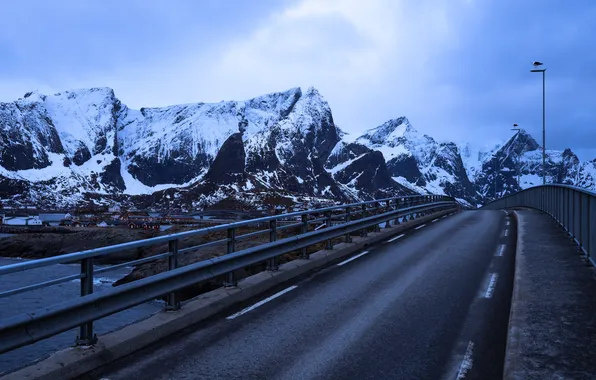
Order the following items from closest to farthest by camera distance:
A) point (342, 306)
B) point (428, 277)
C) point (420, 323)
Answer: point (420, 323) < point (342, 306) < point (428, 277)

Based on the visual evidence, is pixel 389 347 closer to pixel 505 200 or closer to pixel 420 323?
pixel 420 323

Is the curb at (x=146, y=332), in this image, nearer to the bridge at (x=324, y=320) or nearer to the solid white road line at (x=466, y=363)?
the bridge at (x=324, y=320)

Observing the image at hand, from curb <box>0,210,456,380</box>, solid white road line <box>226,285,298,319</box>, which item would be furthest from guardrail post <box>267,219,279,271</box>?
solid white road line <box>226,285,298,319</box>

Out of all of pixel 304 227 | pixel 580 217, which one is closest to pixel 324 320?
pixel 304 227

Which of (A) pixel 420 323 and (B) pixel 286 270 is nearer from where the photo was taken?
(A) pixel 420 323

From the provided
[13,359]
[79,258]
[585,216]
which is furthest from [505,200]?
[79,258]

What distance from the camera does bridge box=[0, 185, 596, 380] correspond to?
5504 millimetres

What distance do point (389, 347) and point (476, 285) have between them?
4.19m

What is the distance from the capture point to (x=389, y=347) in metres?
6.46

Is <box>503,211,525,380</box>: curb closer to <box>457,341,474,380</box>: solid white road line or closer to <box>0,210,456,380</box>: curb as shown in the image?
<box>457,341,474,380</box>: solid white road line

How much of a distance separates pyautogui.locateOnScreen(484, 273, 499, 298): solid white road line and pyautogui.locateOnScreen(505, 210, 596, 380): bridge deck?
0.47 m

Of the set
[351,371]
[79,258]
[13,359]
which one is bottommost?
[13,359]

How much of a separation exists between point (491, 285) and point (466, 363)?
4.46m

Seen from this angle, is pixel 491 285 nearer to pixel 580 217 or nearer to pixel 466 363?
pixel 580 217
